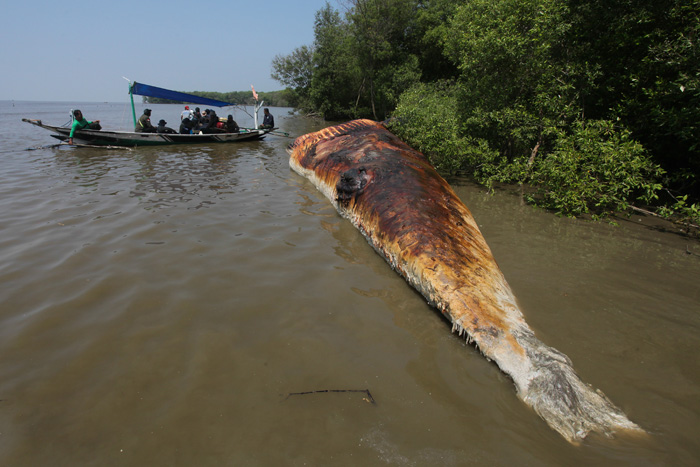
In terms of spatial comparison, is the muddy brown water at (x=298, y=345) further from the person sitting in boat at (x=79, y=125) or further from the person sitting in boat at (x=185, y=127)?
the person sitting in boat at (x=185, y=127)

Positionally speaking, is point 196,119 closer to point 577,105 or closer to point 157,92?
point 157,92

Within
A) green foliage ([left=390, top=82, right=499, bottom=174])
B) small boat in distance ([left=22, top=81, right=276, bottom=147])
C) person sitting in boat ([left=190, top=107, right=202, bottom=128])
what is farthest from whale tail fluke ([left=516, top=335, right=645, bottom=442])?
person sitting in boat ([left=190, top=107, right=202, bottom=128])

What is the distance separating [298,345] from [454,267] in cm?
163

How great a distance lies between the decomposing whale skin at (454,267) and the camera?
226 centimetres

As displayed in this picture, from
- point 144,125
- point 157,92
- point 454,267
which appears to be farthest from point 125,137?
point 454,267

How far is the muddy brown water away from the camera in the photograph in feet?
6.88

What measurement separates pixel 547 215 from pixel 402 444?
561 centimetres

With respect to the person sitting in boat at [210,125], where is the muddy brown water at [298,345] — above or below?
below

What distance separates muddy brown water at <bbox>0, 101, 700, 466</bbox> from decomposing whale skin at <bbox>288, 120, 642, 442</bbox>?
5.6 inches

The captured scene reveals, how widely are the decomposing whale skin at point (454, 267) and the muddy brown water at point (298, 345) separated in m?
0.14

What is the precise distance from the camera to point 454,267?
3.38m

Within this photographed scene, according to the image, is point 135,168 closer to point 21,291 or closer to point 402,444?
point 21,291

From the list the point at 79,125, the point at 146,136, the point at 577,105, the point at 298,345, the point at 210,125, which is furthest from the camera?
the point at 210,125

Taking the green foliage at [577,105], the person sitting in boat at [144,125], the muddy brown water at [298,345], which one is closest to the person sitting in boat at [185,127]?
the person sitting in boat at [144,125]
